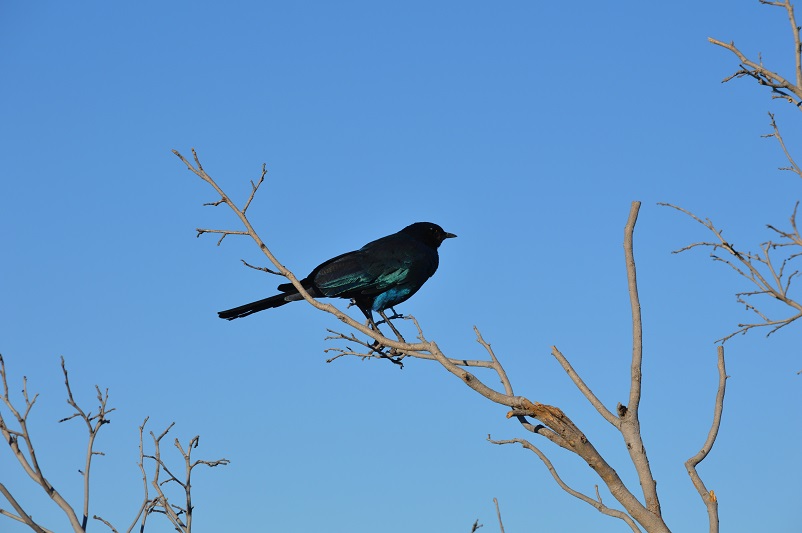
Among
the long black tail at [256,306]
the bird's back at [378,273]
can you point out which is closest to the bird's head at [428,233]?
the bird's back at [378,273]

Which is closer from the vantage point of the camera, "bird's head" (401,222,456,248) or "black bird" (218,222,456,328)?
"black bird" (218,222,456,328)

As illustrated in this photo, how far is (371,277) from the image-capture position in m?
8.70

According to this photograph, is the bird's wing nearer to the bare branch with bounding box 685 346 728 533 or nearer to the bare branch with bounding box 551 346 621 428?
the bare branch with bounding box 551 346 621 428

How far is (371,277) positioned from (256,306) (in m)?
1.21

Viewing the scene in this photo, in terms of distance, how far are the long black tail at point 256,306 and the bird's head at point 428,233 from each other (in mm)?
2406

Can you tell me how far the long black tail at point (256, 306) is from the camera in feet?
26.4

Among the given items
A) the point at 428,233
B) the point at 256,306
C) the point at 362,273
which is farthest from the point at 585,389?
the point at 428,233

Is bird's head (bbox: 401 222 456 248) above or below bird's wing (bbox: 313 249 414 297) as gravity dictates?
above

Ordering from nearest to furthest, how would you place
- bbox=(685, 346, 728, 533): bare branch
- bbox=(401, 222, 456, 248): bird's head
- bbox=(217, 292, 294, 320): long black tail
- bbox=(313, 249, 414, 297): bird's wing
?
bbox=(685, 346, 728, 533): bare branch, bbox=(217, 292, 294, 320): long black tail, bbox=(313, 249, 414, 297): bird's wing, bbox=(401, 222, 456, 248): bird's head

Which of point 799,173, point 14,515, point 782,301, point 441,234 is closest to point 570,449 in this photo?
point 782,301

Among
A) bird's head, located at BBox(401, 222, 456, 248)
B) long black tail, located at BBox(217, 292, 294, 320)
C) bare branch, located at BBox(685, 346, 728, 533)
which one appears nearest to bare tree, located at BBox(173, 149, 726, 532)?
bare branch, located at BBox(685, 346, 728, 533)

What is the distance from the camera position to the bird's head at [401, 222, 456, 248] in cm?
1013

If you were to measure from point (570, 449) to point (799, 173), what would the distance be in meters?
1.95

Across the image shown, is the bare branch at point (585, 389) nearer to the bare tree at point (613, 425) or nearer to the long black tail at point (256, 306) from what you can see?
the bare tree at point (613, 425)
